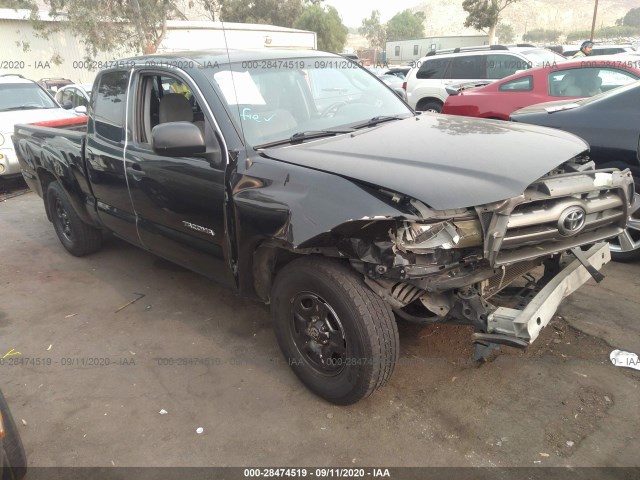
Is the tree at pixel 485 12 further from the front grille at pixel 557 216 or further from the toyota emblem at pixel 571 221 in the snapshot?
the toyota emblem at pixel 571 221

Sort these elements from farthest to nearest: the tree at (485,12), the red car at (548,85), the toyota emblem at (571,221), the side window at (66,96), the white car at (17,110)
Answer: the tree at (485,12) < the side window at (66,96) < the white car at (17,110) < the red car at (548,85) < the toyota emblem at (571,221)

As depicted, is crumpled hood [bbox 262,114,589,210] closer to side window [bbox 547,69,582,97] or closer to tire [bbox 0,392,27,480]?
tire [bbox 0,392,27,480]

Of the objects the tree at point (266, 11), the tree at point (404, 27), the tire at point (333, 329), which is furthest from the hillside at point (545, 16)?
the tire at point (333, 329)

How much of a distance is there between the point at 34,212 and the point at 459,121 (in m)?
6.36

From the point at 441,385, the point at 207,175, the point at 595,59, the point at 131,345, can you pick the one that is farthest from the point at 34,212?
the point at 595,59

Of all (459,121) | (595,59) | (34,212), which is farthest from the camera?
(34,212)

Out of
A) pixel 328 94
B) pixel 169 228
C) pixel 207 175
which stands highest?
pixel 328 94

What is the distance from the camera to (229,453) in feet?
8.49

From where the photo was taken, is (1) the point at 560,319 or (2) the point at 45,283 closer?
(1) the point at 560,319

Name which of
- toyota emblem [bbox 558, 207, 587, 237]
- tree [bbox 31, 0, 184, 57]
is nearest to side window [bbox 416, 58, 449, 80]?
toyota emblem [bbox 558, 207, 587, 237]

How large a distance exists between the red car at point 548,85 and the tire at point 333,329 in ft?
18.6

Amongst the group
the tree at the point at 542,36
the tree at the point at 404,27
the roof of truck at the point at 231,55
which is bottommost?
the tree at the point at 542,36

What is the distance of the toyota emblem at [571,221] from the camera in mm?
2502

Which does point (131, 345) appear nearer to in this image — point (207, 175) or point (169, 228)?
point (169, 228)
